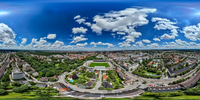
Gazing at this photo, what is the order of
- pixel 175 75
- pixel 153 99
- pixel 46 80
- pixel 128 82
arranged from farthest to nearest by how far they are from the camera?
1. pixel 175 75
2. pixel 46 80
3. pixel 128 82
4. pixel 153 99

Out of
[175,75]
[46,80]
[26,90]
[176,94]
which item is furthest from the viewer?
[175,75]

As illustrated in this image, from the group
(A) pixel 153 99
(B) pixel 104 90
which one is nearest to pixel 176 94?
(A) pixel 153 99

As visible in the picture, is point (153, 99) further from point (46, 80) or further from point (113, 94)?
point (46, 80)

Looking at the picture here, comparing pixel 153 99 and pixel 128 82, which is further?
pixel 128 82

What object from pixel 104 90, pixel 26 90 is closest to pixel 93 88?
pixel 104 90

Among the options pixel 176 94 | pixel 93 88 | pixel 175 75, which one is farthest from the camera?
pixel 175 75

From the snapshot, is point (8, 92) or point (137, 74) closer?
point (8, 92)

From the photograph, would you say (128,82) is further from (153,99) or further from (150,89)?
(153,99)

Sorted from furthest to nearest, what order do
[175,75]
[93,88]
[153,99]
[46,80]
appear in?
1. [175,75]
2. [46,80]
3. [93,88]
4. [153,99]

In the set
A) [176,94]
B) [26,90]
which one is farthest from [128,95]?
[26,90]
